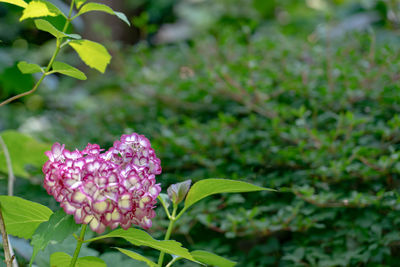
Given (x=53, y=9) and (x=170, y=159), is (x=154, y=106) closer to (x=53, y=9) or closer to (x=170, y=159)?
(x=170, y=159)

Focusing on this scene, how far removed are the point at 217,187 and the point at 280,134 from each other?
0.73 m

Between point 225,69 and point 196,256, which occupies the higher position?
point 225,69

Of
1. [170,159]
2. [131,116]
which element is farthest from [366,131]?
[131,116]

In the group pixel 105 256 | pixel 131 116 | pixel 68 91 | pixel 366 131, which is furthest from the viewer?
pixel 68 91

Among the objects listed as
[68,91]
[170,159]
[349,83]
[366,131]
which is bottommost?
[170,159]

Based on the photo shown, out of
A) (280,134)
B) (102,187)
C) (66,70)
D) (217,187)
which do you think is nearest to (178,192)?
(217,187)

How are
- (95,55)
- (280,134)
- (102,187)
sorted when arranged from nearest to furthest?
(102,187), (95,55), (280,134)

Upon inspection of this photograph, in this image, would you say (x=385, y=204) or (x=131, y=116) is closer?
(x=385, y=204)

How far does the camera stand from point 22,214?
77 cm

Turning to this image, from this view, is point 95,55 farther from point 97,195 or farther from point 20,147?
point 20,147

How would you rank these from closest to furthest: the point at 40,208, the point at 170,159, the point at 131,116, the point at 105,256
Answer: the point at 40,208 → the point at 105,256 → the point at 170,159 → the point at 131,116

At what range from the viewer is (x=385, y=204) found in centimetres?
113

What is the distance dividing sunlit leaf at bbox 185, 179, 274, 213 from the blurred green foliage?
0.40 meters

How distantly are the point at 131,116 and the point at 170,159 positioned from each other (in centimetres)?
48
